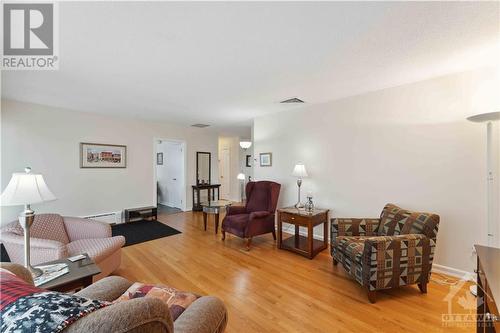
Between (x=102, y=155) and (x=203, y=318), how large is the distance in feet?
15.3

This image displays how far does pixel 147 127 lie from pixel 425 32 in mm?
5264

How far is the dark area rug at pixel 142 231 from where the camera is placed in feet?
12.4

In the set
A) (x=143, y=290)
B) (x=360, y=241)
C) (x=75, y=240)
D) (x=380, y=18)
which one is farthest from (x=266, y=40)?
(x=75, y=240)

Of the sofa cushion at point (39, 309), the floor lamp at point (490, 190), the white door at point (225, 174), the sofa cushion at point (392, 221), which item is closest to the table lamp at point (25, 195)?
the sofa cushion at point (39, 309)

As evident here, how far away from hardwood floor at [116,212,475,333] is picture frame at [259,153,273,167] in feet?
5.39

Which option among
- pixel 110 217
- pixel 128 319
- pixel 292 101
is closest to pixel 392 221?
pixel 292 101

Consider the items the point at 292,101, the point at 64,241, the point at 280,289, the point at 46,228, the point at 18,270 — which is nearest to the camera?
the point at 18,270

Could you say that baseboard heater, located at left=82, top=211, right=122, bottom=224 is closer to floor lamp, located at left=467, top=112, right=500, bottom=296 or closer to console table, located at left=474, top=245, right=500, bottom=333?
console table, located at left=474, top=245, right=500, bottom=333

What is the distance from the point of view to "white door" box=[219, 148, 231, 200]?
7879mm

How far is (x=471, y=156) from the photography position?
2.36 m

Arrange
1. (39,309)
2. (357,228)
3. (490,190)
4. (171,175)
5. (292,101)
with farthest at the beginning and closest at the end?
1. (171,175)
2. (292,101)
3. (357,228)
4. (490,190)
5. (39,309)

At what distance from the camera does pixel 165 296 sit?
4.44 feet

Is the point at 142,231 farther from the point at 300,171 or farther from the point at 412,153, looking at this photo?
the point at 412,153

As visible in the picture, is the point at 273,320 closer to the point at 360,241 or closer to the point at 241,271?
the point at 241,271
